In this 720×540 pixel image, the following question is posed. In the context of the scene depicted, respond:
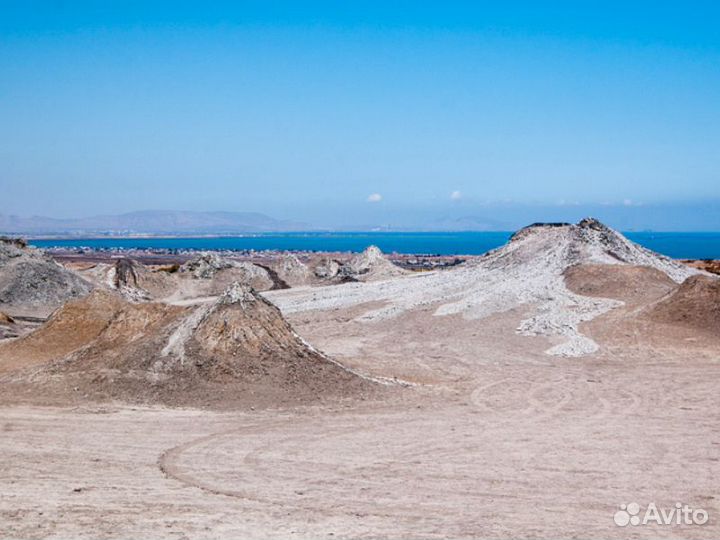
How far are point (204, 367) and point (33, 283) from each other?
28.4 metres

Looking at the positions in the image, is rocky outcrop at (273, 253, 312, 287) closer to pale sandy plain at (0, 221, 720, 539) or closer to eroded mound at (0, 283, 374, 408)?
pale sandy plain at (0, 221, 720, 539)

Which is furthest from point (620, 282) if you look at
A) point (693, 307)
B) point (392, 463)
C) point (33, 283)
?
point (33, 283)

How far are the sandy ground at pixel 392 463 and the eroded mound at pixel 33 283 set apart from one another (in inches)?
1063

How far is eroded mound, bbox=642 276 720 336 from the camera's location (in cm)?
2695

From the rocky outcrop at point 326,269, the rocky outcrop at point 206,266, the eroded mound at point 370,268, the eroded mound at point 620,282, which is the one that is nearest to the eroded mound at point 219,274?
the rocky outcrop at point 206,266

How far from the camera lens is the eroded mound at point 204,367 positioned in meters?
16.9

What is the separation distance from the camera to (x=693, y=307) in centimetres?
2777

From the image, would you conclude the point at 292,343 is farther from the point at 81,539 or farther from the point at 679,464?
the point at 81,539

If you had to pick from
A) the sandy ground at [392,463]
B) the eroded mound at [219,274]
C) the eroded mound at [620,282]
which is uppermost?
the eroded mound at [620,282]

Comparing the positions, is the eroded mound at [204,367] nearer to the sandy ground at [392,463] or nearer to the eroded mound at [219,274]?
the sandy ground at [392,463]

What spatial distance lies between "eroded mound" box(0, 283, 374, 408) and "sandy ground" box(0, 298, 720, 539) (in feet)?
3.11

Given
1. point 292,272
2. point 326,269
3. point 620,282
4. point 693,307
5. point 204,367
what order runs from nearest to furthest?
point 204,367
point 693,307
point 620,282
point 292,272
point 326,269

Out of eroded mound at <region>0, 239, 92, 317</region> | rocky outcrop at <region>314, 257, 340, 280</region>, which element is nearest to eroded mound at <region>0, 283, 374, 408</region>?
eroded mound at <region>0, 239, 92, 317</region>

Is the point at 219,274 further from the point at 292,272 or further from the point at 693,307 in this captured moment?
the point at 693,307
